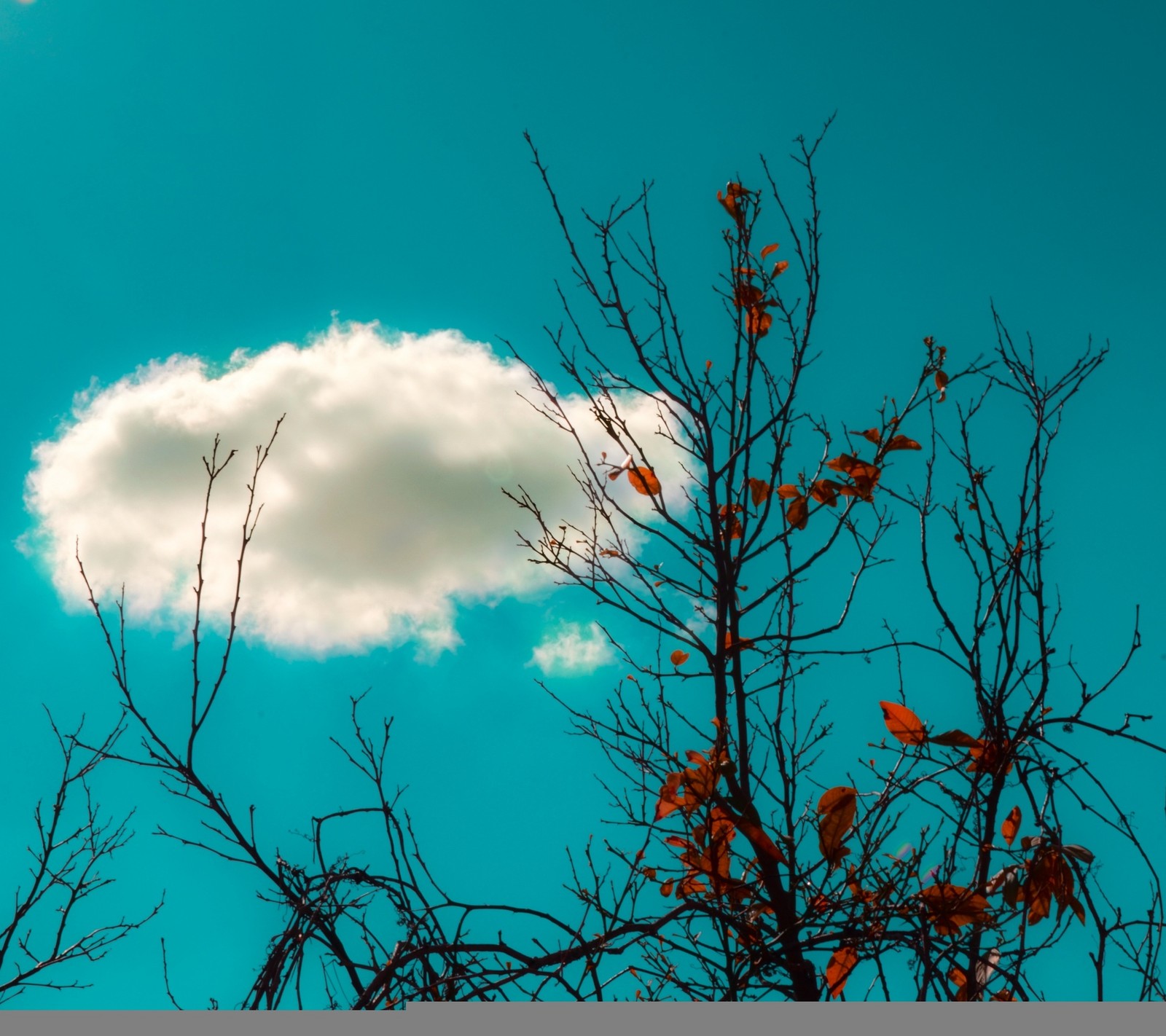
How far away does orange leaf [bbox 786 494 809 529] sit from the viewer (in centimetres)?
182

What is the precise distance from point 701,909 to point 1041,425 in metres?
1.42

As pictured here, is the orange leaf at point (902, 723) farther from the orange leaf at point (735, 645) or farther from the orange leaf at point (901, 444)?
the orange leaf at point (901, 444)

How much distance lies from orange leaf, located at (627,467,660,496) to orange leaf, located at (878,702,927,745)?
0.69m

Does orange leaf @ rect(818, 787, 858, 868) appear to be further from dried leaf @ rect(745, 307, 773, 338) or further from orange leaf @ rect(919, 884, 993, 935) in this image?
dried leaf @ rect(745, 307, 773, 338)

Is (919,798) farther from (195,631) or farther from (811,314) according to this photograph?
(195,631)

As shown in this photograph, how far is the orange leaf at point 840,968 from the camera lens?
1.40 meters

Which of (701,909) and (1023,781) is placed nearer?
(701,909)

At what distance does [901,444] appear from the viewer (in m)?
1.85

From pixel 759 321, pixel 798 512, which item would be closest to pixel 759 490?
pixel 798 512

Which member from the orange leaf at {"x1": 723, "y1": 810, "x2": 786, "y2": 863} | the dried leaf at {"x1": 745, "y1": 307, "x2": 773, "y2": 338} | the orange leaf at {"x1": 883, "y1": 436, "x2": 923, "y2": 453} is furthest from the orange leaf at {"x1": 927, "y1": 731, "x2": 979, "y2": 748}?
the dried leaf at {"x1": 745, "y1": 307, "x2": 773, "y2": 338}

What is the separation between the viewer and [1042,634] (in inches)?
73.7

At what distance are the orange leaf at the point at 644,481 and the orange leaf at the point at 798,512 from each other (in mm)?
303

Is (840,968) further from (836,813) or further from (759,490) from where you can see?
(759,490)

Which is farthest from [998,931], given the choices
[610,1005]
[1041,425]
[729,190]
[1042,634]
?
[729,190]
